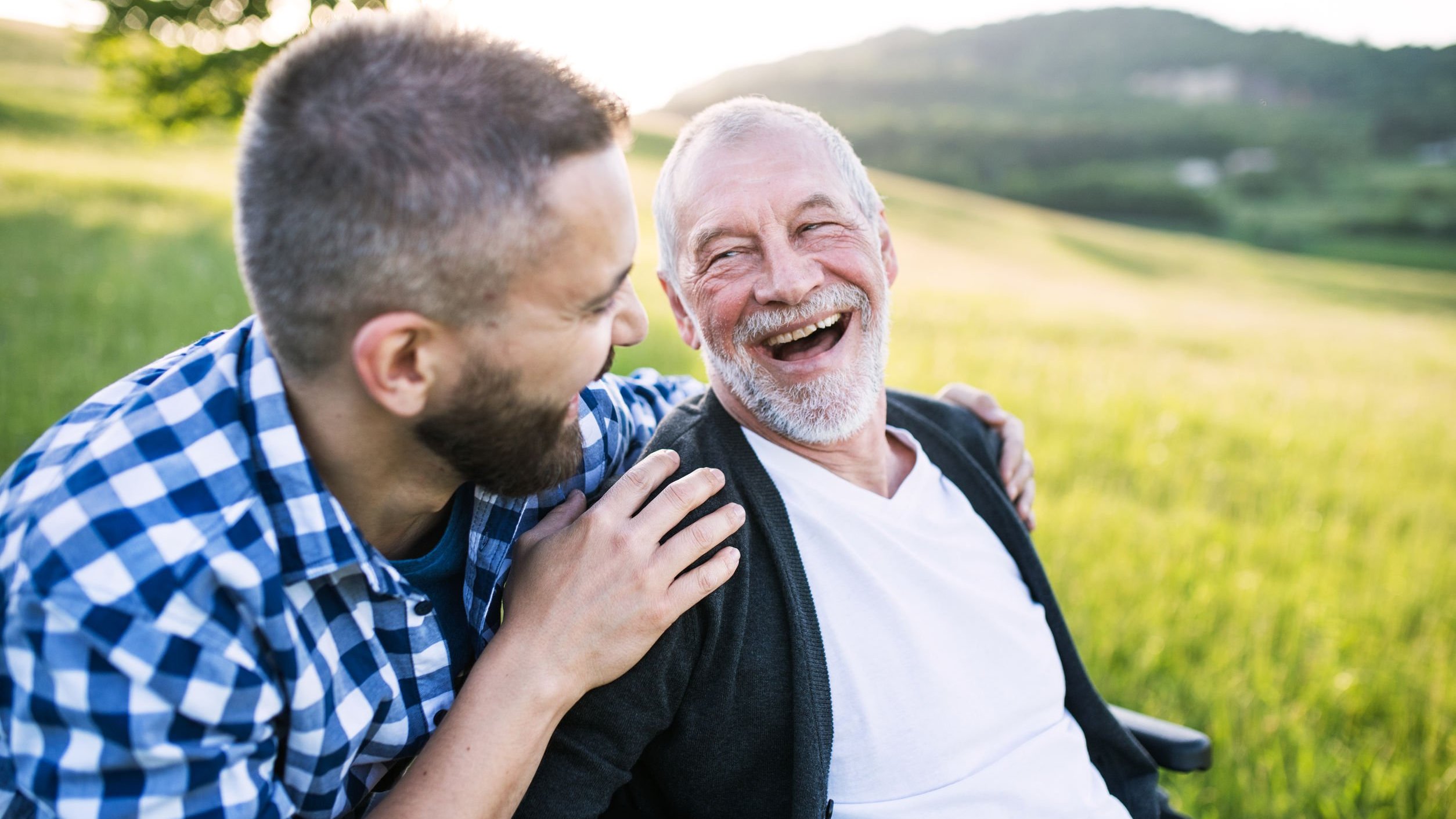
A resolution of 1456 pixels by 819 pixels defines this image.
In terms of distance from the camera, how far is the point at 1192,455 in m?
6.44

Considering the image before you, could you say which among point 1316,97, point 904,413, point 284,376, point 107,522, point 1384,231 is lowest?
point 1384,231

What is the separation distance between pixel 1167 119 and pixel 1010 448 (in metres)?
83.7

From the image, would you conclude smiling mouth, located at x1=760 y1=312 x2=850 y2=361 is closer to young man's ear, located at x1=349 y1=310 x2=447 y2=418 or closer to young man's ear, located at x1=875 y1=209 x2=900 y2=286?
young man's ear, located at x1=875 y1=209 x2=900 y2=286

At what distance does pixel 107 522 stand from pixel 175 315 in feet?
20.2

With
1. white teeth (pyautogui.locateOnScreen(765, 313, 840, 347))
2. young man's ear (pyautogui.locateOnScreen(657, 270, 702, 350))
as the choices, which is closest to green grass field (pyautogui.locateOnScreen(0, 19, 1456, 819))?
white teeth (pyautogui.locateOnScreen(765, 313, 840, 347))

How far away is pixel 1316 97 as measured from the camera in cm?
8750

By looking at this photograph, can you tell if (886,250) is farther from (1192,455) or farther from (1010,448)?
(1192,455)

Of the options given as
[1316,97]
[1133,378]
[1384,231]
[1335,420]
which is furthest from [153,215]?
[1316,97]

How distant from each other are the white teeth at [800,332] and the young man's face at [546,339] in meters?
0.75

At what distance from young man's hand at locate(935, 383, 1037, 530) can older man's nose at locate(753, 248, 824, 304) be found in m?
0.83

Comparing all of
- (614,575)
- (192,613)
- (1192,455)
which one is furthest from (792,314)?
(1192,455)

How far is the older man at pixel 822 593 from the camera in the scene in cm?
196

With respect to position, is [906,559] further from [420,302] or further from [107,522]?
[107,522]

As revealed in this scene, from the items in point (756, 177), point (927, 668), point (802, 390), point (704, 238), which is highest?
point (756, 177)
